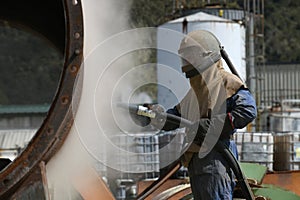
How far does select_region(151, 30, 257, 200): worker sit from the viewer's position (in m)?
3.65

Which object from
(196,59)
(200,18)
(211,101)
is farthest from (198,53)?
(200,18)

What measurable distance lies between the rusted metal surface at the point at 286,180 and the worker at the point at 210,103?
147 cm

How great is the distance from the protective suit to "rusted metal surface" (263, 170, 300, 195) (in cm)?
147

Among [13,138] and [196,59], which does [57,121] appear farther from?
[13,138]

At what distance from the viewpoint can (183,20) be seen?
52.7 feet

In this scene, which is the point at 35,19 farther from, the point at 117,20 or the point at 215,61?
the point at 215,61

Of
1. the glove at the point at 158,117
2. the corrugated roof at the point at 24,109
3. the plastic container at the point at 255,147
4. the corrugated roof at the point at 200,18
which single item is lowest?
the glove at the point at 158,117

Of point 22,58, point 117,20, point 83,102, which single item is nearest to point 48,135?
point 83,102

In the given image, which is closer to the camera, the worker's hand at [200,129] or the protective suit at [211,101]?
the worker's hand at [200,129]

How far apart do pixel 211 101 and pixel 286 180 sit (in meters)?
1.72

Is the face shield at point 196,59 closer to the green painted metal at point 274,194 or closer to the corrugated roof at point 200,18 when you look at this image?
the green painted metal at point 274,194

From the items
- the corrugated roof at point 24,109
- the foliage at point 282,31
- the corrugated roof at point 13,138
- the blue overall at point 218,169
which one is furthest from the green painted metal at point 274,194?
the foliage at point 282,31

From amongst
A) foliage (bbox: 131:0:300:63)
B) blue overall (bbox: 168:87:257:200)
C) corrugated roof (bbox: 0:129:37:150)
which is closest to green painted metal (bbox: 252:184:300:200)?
blue overall (bbox: 168:87:257:200)

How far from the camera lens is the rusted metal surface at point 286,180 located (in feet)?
17.0
